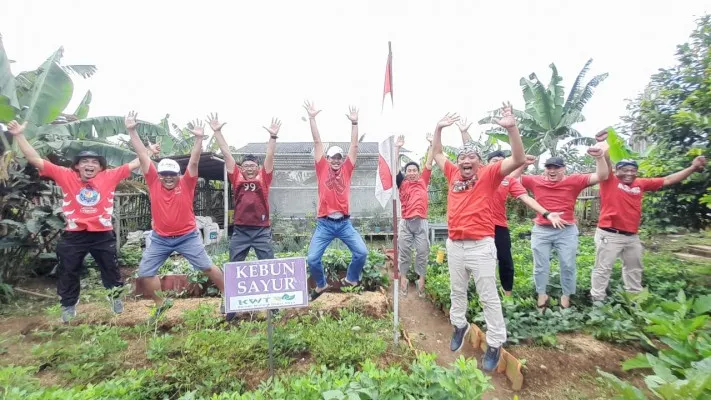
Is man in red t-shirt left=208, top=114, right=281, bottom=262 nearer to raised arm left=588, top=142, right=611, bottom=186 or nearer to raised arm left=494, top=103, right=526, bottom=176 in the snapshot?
raised arm left=494, top=103, right=526, bottom=176

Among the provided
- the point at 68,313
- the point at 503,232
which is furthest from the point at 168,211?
the point at 503,232

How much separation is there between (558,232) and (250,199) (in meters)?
3.83

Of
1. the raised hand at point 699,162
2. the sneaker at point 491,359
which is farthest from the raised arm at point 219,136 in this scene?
the raised hand at point 699,162

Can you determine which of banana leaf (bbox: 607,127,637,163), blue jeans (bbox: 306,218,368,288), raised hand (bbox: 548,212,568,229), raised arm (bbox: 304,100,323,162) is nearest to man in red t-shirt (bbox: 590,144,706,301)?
raised hand (bbox: 548,212,568,229)

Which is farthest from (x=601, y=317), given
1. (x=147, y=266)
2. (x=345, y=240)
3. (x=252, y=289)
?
(x=147, y=266)

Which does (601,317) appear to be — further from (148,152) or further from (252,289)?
(148,152)

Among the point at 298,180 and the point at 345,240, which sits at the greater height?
the point at 298,180

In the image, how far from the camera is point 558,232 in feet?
14.1

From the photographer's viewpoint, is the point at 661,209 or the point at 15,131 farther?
the point at 661,209

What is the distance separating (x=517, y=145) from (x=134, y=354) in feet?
12.3

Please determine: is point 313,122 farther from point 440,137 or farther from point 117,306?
point 117,306

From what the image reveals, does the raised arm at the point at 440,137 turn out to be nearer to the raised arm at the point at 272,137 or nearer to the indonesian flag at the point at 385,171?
the indonesian flag at the point at 385,171

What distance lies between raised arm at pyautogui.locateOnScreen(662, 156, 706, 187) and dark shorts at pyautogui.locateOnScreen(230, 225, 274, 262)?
4707 millimetres

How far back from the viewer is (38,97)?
579 centimetres
